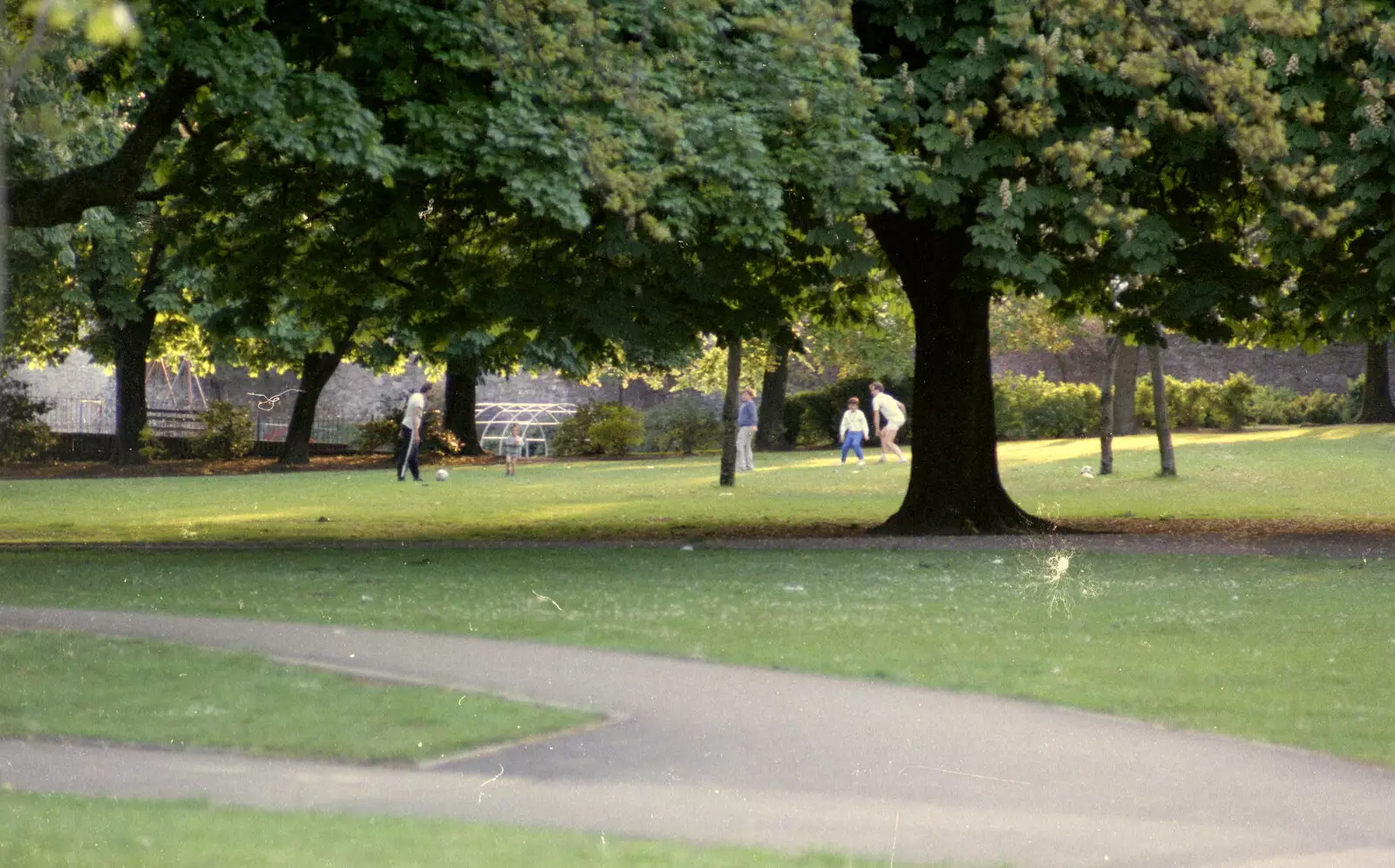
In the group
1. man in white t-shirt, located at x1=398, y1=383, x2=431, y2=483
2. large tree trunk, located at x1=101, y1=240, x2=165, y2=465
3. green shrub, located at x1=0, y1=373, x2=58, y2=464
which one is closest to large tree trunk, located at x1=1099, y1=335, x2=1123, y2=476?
man in white t-shirt, located at x1=398, y1=383, x2=431, y2=483

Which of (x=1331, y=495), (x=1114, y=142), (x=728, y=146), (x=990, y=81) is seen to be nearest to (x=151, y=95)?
(x=728, y=146)

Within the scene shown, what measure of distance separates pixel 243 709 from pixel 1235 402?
47.3 m

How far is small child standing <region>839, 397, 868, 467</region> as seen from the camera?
39844 millimetres

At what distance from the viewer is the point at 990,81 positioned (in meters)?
17.1

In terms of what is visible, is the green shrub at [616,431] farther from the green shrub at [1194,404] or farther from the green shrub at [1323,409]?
the green shrub at [1323,409]

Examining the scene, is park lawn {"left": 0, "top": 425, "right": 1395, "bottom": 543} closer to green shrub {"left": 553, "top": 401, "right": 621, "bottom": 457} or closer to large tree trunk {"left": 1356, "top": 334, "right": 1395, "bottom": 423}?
large tree trunk {"left": 1356, "top": 334, "right": 1395, "bottom": 423}

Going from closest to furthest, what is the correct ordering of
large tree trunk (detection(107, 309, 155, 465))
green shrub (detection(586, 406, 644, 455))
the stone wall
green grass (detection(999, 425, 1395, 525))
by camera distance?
1. green grass (detection(999, 425, 1395, 525))
2. large tree trunk (detection(107, 309, 155, 465))
3. green shrub (detection(586, 406, 644, 455))
4. the stone wall

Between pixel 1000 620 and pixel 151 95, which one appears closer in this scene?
pixel 1000 620

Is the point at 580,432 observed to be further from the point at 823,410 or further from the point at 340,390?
the point at 340,390

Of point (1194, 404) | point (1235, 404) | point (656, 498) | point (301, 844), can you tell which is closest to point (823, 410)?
point (1194, 404)

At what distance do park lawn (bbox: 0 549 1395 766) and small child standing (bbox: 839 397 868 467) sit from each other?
70.0 feet

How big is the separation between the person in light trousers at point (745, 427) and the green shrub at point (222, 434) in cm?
1548

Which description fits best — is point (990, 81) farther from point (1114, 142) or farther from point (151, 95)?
point (151, 95)

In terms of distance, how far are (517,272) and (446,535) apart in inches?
159
